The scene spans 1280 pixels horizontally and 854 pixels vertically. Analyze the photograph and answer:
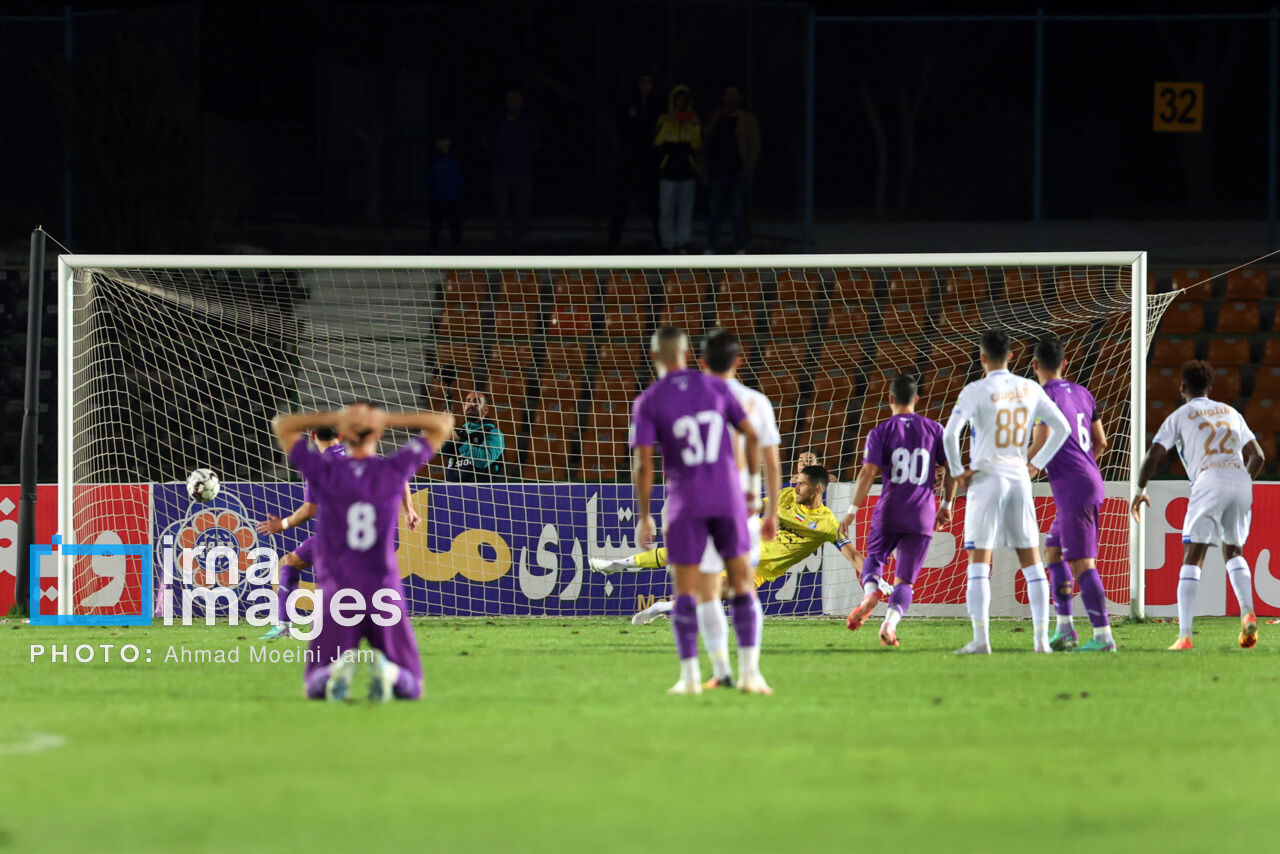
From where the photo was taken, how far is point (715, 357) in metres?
8.35

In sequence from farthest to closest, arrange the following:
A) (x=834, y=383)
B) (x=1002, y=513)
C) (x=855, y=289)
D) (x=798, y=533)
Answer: (x=855, y=289) < (x=834, y=383) < (x=798, y=533) < (x=1002, y=513)

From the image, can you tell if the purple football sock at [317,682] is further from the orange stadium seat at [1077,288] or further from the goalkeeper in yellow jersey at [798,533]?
the orange stadium seat at [1077,288]

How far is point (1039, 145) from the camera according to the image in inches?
797

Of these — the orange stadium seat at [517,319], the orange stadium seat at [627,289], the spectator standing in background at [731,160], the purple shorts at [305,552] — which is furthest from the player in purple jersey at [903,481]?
the spectator standing in background at [731,160]

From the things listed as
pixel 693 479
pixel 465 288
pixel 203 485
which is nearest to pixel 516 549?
pixel 203 485

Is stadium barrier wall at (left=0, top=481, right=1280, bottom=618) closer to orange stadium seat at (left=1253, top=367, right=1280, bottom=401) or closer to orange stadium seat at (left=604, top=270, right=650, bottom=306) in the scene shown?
orange stadium seat at (left=604, top=270, right=650, bottom=306)

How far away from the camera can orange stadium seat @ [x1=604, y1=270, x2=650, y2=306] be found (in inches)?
747

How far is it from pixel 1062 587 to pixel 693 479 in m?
4.07

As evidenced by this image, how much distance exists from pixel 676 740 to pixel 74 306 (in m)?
8.62

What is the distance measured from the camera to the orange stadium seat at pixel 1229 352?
64.0 ft

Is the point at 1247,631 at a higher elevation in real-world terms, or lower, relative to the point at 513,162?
lower

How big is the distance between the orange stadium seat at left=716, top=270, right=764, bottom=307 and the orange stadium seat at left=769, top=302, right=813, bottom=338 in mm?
284

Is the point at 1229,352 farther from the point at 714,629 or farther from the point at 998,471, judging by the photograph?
the point at 714,629

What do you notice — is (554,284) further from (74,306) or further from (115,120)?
(74,306)
